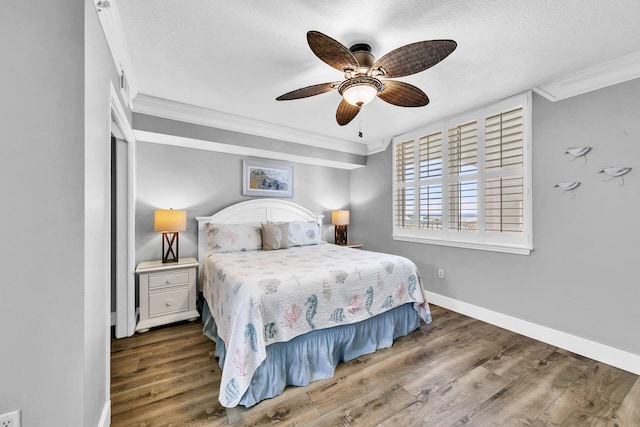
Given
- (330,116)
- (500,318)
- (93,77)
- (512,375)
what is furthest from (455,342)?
(93,77)

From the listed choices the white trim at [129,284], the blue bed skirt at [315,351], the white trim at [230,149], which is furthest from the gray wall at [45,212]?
the white trim at [230,149]

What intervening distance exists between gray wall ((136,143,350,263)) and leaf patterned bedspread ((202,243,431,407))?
80 cm

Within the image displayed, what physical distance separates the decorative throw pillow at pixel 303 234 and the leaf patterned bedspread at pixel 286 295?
2.19 feet

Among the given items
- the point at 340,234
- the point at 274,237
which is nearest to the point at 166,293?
the point at 274,237

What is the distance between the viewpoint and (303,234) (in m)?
3.66

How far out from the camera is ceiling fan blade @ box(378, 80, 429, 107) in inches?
74.4

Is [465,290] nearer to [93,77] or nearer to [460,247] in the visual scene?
[460,247]

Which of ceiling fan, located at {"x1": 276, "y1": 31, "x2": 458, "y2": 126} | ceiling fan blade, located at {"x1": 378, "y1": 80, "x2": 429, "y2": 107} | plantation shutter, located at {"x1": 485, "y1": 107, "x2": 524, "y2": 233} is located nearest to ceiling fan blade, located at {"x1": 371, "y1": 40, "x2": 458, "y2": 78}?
ceiling fan, located at {"x1": 276, "y1": 31, "x2": 458, "y2": 126}

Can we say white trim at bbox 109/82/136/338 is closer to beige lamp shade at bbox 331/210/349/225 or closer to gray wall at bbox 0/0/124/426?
gray wall at bbox 0/0/124/426

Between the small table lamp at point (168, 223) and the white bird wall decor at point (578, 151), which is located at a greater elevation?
the white bird wall decor at point (578, 151)

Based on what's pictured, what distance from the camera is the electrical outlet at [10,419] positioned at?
948mm

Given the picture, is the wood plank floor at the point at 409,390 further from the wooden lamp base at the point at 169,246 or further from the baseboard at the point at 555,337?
the wooden lamp base at the point at 169,246

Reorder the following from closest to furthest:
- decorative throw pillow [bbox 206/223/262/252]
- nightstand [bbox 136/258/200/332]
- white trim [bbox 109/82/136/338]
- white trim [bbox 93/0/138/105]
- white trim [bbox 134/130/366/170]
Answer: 1. white trim [bbox 93/0/138/105]
2. white trim [bbox 109/82/136/338]
3. nightstand [bbox 136/258/200/332]
4. white trim [bbox 134/130/366/170]
5. decorative throw pillow [bbox 206/223/262/252]

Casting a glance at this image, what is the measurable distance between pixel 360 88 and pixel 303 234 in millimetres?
2248
